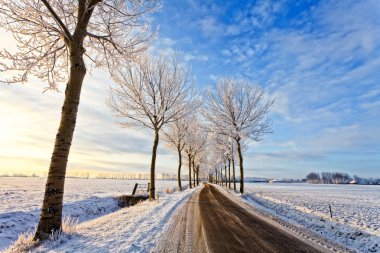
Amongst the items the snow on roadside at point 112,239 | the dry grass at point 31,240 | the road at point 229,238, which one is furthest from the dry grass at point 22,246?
the road at point 229,238

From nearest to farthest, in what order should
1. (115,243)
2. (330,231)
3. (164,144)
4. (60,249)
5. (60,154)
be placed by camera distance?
(60,249)
(115,243)
(60,154)
(330,231)
(164,144)

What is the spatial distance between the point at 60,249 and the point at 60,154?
2.30 metres

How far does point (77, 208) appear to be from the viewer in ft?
54.8

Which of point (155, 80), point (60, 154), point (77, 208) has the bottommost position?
point (77, 208)

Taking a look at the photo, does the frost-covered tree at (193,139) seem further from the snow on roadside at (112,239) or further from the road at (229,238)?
the snow on roadside at (112,239)

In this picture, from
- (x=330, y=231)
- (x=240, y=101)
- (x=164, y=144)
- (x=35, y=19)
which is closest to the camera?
(x=35, y=19)

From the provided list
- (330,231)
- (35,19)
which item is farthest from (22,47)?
(330,231)

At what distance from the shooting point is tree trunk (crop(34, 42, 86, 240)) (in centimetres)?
607

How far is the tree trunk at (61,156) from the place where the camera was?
6.07 metres

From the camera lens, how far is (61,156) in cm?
638

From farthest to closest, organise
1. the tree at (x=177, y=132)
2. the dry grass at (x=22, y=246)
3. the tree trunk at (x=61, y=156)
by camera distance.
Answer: the tree at (x=177, y=132) < the tree trunk at (x=61, y=156) < the dry grass at (x=22, y=246)

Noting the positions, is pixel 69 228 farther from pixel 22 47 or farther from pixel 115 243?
pixel 22 47

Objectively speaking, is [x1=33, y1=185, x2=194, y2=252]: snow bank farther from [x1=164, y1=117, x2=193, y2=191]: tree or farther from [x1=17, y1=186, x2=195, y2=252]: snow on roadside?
[x1=164, y1=117, x2=193, y2=191]: tree

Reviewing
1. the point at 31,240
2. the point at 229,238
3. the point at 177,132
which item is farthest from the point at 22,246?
the point at 177,132
